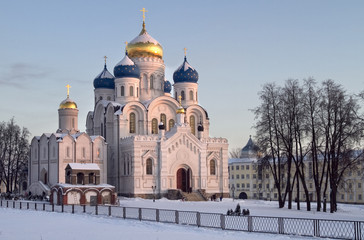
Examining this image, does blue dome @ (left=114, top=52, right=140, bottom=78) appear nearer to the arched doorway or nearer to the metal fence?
the metal fence

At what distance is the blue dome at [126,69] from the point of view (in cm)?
5951

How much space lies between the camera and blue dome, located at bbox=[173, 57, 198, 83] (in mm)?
63000

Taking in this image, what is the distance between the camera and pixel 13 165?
204 feet

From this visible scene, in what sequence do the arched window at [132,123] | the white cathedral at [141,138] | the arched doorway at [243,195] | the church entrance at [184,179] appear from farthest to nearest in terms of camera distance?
the arched doorway at [243,195]
the arched window at [132,123]
the church entrance at [184,179]
the white cathedral at [141,138]

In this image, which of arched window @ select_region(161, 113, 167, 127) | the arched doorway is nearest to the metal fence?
arched window @ select_region(161, 113, 167, 127)

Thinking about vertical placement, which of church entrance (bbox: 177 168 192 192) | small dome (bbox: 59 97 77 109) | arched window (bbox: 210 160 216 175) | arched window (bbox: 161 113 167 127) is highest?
small dome (bbox: 59 97 77 109)

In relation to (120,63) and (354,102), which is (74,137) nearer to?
(120,63)

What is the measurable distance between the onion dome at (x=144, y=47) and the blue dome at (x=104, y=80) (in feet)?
12.7

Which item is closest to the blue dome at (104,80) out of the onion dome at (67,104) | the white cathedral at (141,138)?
the white cathedral at (141,138)

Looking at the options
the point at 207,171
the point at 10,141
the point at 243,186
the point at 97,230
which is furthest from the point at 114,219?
the point at 243,186

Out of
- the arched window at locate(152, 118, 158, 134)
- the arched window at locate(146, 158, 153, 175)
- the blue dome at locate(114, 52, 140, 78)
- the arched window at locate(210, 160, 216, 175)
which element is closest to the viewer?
the arched window at locate(146, 158, 153, 175)

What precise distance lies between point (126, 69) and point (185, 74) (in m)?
7.35

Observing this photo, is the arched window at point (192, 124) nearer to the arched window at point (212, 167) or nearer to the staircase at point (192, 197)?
the arched window at point (212, 167)

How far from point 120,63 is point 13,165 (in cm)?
1698
